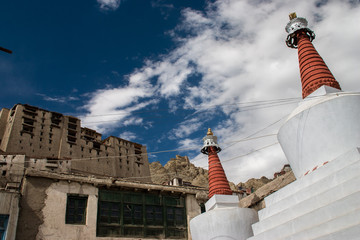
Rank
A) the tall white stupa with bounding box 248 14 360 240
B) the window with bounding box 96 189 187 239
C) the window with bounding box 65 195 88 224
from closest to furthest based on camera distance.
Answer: the tall white stupa with bounding box 248 14 360 240
the window with bounding box 65 195 88 224
the window with bounding box 96 189 187 239

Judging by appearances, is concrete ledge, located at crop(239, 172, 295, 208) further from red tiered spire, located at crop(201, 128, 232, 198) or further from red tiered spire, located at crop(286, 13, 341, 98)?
red tiered spire, located at crop(286, 13, 341, 98)

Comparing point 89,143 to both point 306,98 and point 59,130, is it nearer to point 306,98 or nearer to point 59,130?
point 59,130

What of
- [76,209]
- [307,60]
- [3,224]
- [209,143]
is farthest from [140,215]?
[307,60]

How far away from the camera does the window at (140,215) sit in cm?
1775

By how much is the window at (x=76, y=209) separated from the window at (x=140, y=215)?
0.91 metres

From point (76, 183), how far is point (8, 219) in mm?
4076

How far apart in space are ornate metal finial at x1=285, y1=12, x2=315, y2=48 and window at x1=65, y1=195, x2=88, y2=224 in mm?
14971

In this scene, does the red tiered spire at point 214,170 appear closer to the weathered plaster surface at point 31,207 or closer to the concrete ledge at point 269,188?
the concrete ledge at point 269,188

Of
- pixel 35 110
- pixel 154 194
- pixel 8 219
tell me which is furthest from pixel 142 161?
pixel 8 219

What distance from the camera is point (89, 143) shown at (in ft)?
203

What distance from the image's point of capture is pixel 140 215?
18.9m

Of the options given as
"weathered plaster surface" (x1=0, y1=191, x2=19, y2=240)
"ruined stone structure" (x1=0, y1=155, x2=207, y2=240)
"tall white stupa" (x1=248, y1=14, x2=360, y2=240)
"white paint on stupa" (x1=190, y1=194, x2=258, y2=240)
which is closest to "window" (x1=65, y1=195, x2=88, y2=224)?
"ruined stone structure" (x1=0, y1=155, x2=207, y2=240)

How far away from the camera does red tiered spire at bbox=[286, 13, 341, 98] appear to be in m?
14.4

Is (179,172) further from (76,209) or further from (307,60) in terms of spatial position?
(307,60)
